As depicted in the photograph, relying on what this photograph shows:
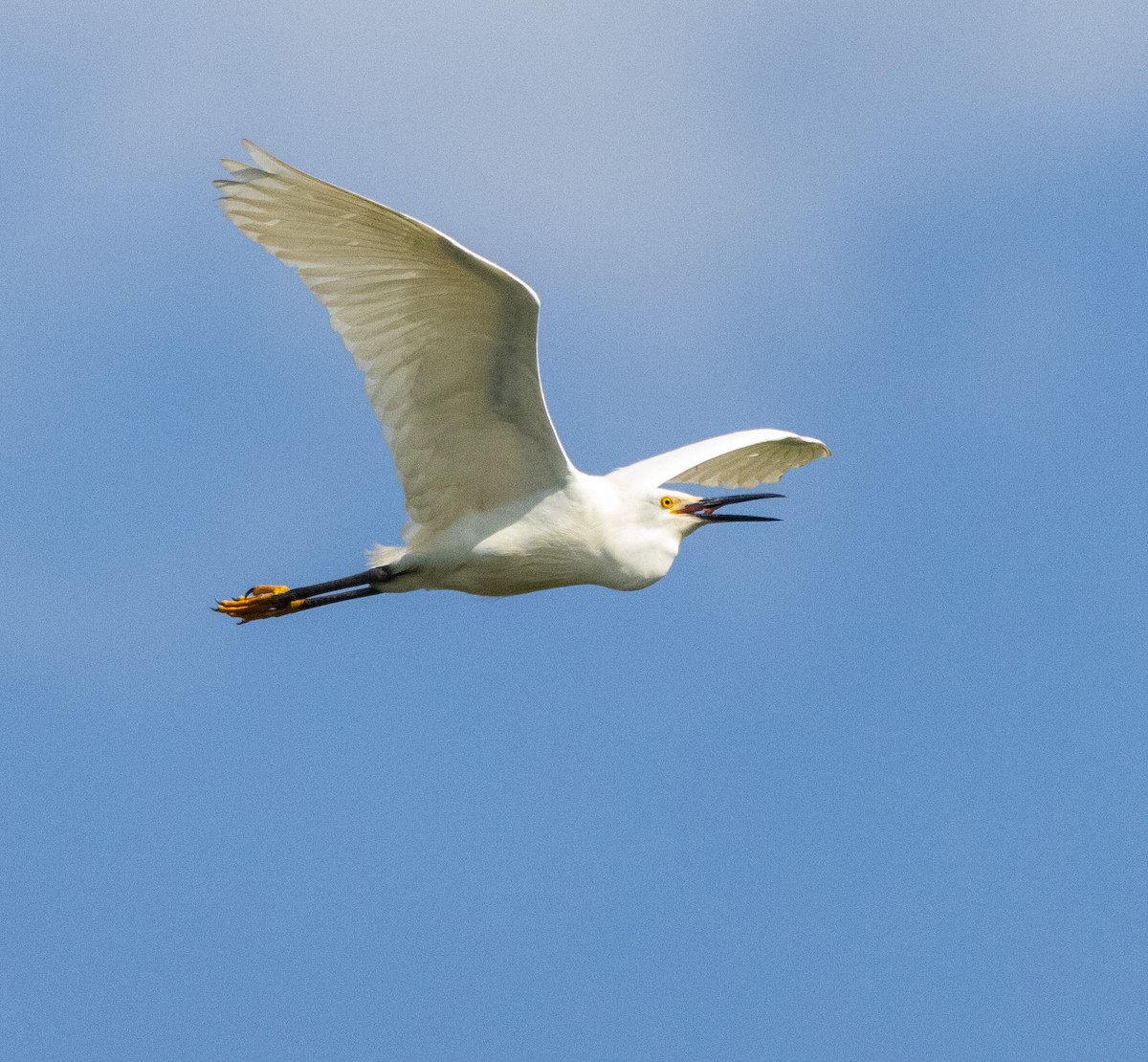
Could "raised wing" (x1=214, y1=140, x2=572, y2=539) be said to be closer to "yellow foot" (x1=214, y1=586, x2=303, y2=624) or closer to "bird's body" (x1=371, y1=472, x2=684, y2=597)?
"bird's body" (x1=371, y1=472, x2=684, y2=597)

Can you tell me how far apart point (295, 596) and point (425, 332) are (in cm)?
277

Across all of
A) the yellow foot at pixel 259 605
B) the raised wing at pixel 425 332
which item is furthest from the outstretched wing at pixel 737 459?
the yellow foot at pixel 259 605

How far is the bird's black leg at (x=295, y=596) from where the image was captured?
41.6ft

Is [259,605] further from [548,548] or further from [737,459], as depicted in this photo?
[737,459]

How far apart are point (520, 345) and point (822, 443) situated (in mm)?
5328

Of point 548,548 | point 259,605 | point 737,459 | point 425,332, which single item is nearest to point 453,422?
point 425,332

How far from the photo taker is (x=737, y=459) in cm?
1549

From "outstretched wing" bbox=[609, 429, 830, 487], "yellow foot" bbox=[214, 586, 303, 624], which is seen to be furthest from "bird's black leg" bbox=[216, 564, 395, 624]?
"outstretched wing" bbox=[609, 429, 830, 487]

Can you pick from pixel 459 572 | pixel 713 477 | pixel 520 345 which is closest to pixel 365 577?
pixel 459 572

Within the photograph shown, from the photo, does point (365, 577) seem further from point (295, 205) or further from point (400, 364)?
point (295, 205)

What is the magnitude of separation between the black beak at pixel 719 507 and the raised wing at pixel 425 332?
1610 millimetres

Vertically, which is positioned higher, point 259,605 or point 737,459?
point 737,459

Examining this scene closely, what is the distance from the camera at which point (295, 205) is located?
10.7 metres

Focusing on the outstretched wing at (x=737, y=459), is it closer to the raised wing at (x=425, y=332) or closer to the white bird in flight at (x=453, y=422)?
the white bird in flight at (x=453, y=422)
